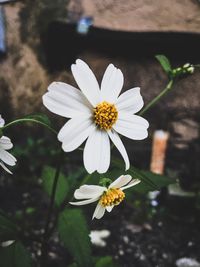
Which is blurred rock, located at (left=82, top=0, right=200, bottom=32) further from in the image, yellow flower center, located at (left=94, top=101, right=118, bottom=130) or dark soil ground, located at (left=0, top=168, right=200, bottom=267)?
yellow flower center, located at (left=94, top=101, right=118, bottom=130)

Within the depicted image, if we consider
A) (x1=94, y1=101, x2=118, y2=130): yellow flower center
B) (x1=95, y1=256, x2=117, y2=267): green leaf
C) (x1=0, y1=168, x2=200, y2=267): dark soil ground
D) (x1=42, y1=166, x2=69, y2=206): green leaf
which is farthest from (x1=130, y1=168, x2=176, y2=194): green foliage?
(x1=0, y1=168, x2=200, y2=267): dark soil ground

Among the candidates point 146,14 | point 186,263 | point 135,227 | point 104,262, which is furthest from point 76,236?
point 146,14

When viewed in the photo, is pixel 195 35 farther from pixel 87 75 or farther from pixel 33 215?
pixel 87 75

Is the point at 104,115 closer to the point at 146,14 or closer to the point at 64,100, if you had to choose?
the point at 64,100

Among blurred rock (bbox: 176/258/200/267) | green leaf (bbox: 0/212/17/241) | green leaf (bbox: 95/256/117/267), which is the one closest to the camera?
green leaf (bbox: 0/212/17/241)

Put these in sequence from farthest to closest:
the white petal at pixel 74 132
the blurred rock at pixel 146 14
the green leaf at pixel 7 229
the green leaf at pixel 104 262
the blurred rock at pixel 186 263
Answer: the blurred rock at pixel 146 14 < the blurred rock at pixel 186 263 < the green leaf at pixel 104 262 < the green leaf at pixel 7 229 < the white petal at pixel 74 132

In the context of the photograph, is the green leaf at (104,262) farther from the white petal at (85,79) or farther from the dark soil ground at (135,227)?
the white petal at (85,79)

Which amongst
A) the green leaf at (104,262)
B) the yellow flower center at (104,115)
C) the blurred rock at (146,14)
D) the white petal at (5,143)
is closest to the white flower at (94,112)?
the yellow flower center at (104,115)

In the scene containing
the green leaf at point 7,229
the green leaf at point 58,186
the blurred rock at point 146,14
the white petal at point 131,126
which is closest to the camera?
the white petal at point 131,126
